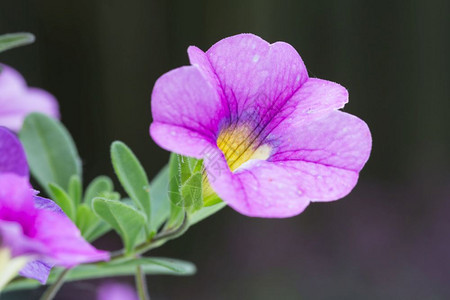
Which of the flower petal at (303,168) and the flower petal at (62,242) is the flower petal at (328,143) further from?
the flower petal at (62,242)

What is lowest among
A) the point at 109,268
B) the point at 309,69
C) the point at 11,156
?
the point at 309,69

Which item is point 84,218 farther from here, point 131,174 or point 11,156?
point 11,156

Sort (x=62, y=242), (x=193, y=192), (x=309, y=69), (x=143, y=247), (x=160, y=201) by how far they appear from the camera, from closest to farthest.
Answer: (x=62, y=242), (x=193, y=192), (x=143, y=247), (x=160, y=201), (x=309, y=69)

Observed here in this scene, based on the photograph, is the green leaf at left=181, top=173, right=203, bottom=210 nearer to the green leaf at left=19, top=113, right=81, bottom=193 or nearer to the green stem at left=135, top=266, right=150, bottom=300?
the green stem at left=135, top=266, right=150, bottom=300

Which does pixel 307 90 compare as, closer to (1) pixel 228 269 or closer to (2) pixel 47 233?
(2) pixel 47 233

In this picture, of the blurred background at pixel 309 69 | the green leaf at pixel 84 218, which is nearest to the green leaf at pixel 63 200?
the green leaf at pixel 84 218

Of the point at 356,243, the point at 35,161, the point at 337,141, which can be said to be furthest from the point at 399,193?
the point at 337,141

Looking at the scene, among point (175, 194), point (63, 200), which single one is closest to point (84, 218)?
point (63, 200)

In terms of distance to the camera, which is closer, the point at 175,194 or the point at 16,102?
the point at 175,194
